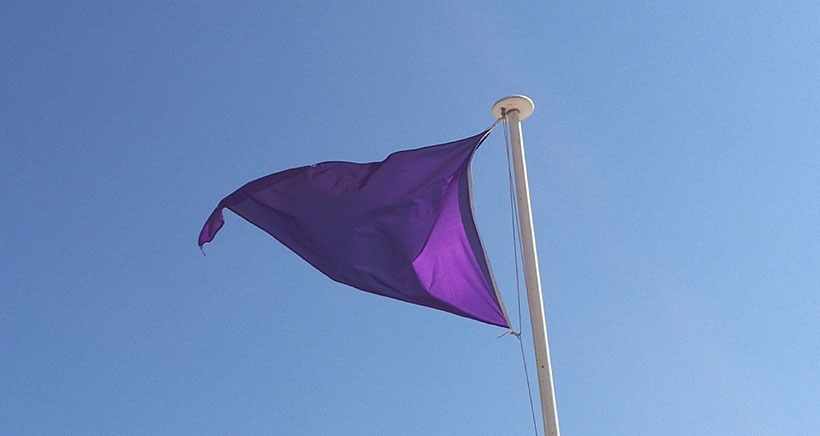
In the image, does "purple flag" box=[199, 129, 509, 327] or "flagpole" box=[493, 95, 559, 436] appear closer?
"flagpole" box=[493, 95, 559, 436]

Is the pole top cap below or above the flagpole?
above

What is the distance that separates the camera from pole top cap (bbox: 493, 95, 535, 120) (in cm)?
1420

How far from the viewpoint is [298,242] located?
14.8 meters

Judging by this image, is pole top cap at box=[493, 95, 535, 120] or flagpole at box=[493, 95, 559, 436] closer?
flagpole at box=[493, 95, 559, 436]

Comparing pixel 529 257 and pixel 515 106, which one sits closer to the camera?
pixel 529 257

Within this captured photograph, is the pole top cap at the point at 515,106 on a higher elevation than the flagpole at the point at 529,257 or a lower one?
higher

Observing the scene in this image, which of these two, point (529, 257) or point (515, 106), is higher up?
point (515, 106)

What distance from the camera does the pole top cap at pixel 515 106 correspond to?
14203 mm

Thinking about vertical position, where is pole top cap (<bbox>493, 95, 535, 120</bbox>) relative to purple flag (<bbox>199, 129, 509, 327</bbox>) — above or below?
above

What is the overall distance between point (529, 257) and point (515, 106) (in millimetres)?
2327

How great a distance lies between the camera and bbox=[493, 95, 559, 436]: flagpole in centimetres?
1187

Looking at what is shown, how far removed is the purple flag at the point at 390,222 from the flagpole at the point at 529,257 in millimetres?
488

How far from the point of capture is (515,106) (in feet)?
46.8

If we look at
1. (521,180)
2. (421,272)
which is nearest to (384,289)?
(421,272)
